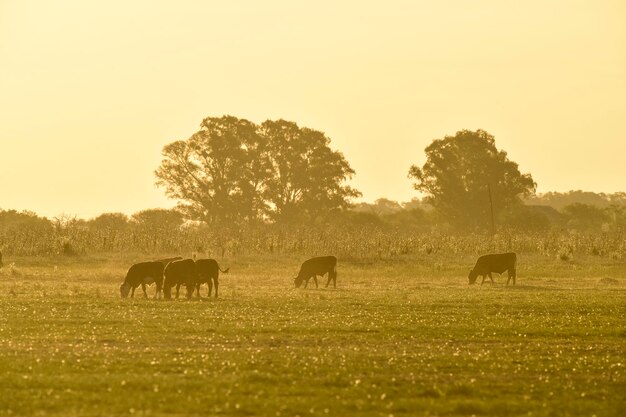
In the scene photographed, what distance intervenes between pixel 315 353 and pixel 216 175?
92.8 meters

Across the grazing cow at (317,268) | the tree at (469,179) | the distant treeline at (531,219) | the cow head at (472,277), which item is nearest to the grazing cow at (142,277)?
the grazing cow at (317,268)

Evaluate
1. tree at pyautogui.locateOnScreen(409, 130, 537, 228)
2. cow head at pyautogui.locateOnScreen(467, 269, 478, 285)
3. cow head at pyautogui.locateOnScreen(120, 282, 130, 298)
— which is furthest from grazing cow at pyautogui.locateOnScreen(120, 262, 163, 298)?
tree at pyautogui.locateOnScreen(409, 130, 537, 228)

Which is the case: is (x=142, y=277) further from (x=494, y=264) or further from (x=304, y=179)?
(x=304, y=179)

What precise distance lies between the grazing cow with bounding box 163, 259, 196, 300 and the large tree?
70.7 m

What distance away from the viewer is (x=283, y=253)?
7700cm

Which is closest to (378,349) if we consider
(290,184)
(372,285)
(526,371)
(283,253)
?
(526,371)

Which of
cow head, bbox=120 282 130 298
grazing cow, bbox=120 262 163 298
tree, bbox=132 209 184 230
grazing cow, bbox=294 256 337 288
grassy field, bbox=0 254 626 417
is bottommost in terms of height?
grassy field, bbox=0 254 626 417

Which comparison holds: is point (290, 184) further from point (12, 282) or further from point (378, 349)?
point (378, 349)

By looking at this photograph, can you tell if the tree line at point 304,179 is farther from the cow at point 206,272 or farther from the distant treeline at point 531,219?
the cow at point 206,272

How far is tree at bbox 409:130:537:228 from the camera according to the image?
397 feet

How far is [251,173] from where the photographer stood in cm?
11750

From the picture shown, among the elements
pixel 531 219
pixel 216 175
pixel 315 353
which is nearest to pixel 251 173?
pixel 216 175

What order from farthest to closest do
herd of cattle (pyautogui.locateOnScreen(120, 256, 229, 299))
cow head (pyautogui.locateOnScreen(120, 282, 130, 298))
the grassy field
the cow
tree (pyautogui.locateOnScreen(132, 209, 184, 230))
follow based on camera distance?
tree (pyautogui.locateOnScreen(132, 209, 184, 230)), the cow, cow head (pyautogui.locateOnScreen(120, 282, 130, 298)), herd of cattle (pyautogui.locateOnScreen(120, 256, 229, 299)), the grassy field

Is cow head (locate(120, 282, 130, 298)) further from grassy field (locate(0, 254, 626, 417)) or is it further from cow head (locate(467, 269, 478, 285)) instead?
cow head (locate(467, 269, 478, 285))
